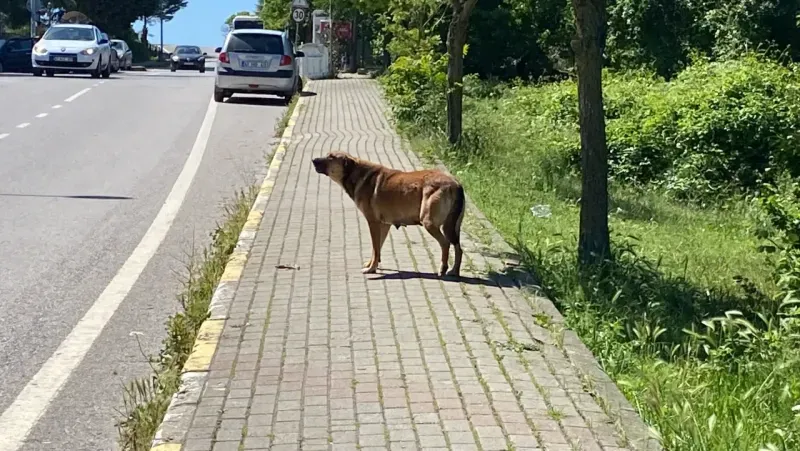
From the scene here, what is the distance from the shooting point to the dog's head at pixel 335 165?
883 cm

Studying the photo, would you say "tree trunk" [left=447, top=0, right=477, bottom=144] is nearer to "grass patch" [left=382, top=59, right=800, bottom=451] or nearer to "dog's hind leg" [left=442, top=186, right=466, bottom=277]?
"grass patch" [left=382, top=59, right=800, bottom=451]

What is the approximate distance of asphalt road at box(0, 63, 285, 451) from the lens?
6.36 meters

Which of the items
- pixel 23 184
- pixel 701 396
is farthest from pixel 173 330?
pixel 23 184

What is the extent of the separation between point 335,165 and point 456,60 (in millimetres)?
8633

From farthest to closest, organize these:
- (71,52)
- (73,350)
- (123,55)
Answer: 1. (123,55)
2. (71,52)
3. (73,350)

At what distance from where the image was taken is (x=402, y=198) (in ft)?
28.5

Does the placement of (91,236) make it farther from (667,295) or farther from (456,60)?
(456,60)

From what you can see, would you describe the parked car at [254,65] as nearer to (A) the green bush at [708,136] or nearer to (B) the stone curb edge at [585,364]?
(A) the green bush at [708,136]

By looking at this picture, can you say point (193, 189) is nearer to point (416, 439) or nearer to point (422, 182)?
point (422, 182)

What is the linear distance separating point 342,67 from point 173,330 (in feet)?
142

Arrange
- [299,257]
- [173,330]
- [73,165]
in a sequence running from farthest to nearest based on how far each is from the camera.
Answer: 1. [73,165]
2. [299,257]
3. [173,330]

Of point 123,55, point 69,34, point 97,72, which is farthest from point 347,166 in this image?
point 123,55

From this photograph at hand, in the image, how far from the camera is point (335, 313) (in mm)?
7578

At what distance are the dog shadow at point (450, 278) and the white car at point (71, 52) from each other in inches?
1239
